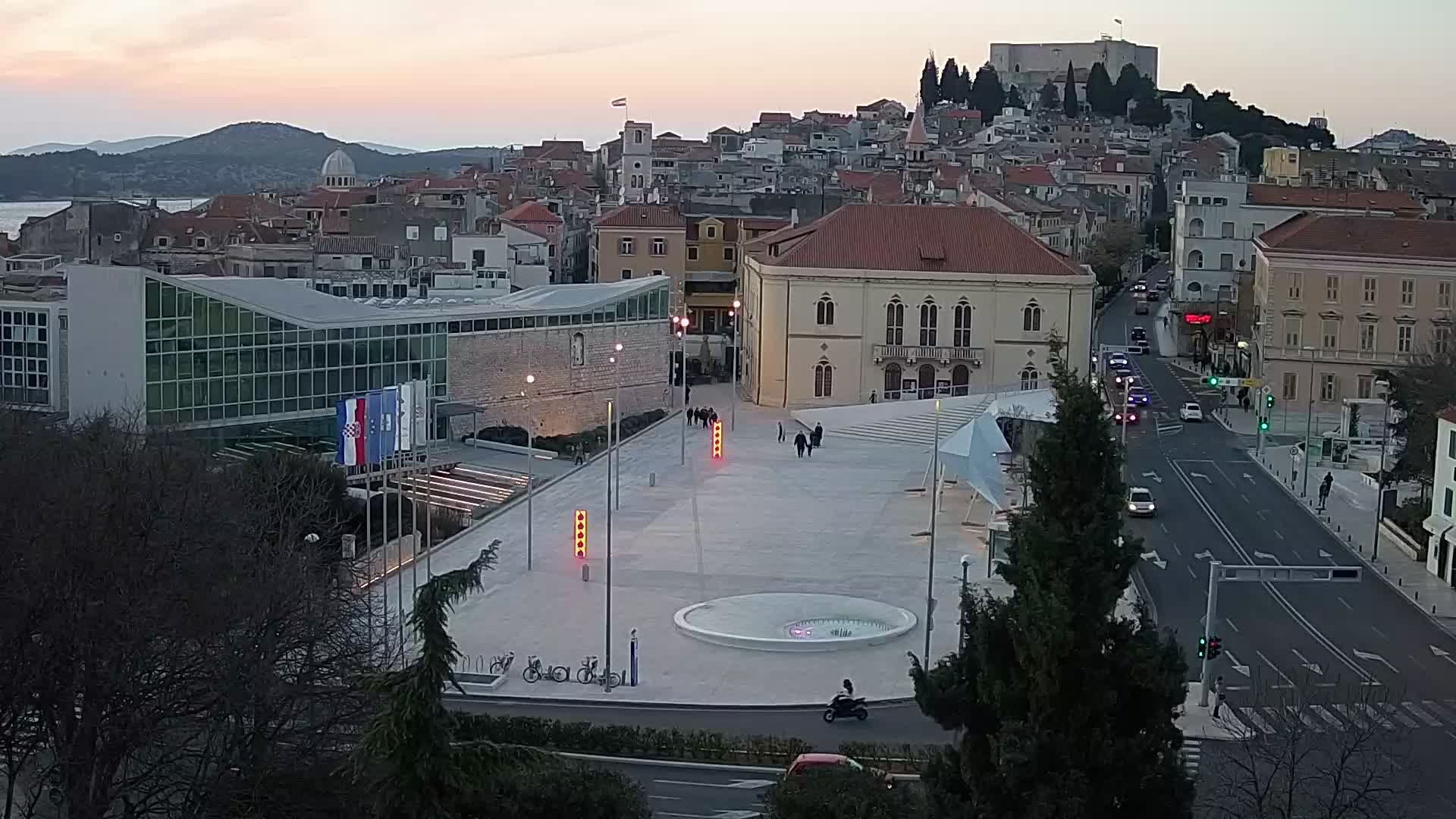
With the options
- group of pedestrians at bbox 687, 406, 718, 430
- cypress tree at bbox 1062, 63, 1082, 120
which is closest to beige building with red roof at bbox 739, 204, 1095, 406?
group of pedestrians at bbox 687, 406, 718, 430

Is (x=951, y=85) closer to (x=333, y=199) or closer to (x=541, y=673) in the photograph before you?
(x=333, y=199)

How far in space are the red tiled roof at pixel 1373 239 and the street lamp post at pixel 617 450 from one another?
66.1ft

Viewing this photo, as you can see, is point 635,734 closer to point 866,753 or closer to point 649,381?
point 866,753

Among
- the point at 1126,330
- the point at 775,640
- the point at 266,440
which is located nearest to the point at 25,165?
the point at 1126,330

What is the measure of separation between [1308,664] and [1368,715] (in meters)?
4.52

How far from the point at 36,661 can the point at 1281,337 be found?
43.8 metres

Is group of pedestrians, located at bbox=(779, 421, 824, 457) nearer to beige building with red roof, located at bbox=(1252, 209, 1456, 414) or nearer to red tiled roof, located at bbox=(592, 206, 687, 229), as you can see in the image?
beige building with red roof, located at bbox=(1252, 209, 1456, 414)

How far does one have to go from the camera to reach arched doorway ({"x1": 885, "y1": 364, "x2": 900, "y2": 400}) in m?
57.1

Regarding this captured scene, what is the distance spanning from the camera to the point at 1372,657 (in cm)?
2775

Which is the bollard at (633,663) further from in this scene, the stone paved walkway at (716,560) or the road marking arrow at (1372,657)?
the road marking arrow at (1372,657)

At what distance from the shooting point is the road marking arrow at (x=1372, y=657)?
27.2 meters

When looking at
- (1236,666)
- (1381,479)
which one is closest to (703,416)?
(1381,479)

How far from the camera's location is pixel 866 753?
22.6 meters

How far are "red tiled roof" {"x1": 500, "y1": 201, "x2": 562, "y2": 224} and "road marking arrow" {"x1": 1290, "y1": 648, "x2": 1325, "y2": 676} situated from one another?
59899 mm
